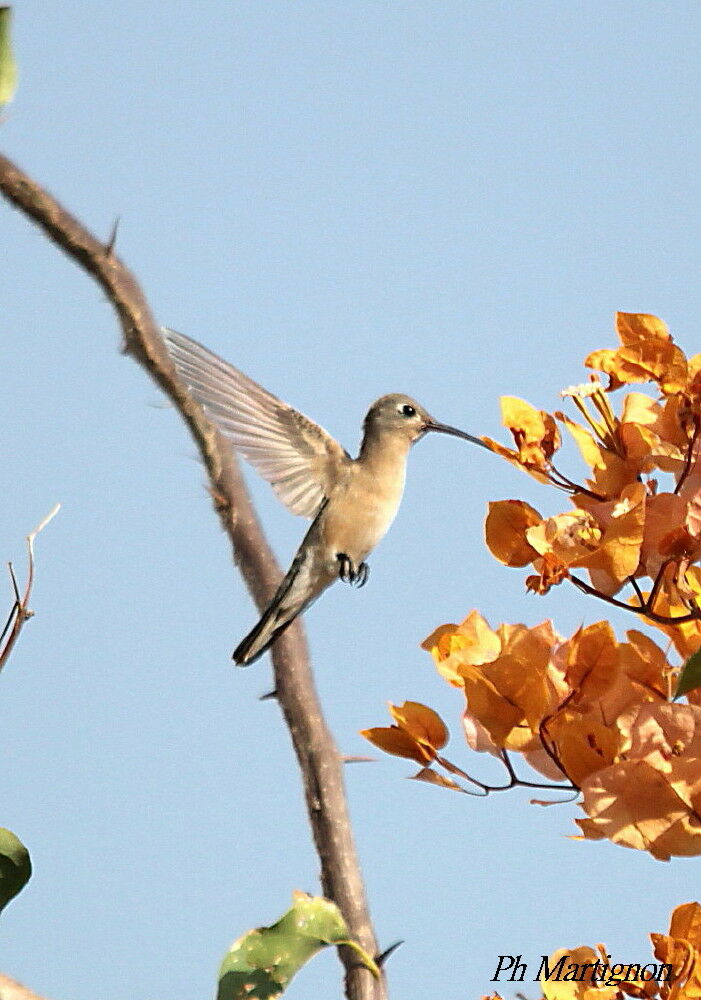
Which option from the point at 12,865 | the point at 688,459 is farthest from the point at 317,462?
the point at 12,865

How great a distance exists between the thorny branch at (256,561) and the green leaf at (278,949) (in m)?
0.09

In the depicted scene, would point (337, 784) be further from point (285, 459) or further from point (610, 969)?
Answer: point (285, 459)

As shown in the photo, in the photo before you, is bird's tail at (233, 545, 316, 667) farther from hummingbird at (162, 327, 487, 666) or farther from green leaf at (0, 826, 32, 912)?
green leaf at (0, 826, 32, 912)

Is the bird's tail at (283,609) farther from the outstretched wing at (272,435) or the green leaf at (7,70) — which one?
the green leaf at (7,70)

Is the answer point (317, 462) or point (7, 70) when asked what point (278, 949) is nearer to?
point (7, 70)

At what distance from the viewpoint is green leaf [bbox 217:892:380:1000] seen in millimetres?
1059

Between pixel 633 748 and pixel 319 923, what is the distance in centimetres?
30

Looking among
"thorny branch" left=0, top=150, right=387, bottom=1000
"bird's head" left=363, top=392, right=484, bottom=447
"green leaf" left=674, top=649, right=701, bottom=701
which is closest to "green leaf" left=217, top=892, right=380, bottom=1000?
"thorny branch" left=0, top=150, right=387, bottom=1000

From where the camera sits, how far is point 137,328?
1582 mm

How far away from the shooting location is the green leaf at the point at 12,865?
3.39 ft

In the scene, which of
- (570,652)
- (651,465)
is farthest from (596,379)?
(570,652)

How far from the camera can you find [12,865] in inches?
41.1

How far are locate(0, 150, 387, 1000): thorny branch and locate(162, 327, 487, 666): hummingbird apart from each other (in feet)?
2.66

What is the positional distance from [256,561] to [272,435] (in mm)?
1024
